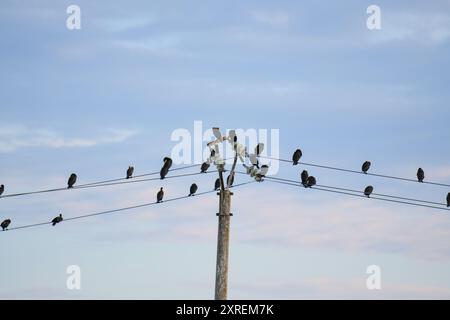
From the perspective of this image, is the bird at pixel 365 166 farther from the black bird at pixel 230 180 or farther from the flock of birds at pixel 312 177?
the black bird at pixel 230 180

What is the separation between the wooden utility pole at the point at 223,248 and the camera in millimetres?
25886

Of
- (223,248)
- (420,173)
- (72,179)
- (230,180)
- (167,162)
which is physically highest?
(420,173)

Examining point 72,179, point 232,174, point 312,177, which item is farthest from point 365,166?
point 232,174

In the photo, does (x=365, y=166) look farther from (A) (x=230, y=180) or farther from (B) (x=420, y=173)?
(A) (x=230, y=180)

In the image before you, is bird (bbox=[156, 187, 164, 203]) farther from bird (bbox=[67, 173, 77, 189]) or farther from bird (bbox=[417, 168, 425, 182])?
bird (bbox=[417, 168, 425, 182])

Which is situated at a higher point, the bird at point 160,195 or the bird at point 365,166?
the bird at point 365,166

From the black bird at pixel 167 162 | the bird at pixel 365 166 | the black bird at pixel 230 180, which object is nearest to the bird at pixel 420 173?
the bird at pixel 365 166

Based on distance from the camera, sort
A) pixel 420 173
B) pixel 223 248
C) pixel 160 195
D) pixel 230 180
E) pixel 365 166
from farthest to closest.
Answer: pixel 420 173
pixel 365 166
pixel 160 195
pixel 230 180
pixel 223 248

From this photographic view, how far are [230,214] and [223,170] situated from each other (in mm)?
1640

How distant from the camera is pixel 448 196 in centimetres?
4278

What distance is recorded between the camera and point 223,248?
85.2ft

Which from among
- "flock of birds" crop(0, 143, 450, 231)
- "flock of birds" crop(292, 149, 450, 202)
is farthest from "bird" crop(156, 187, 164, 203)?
"flock of birds" crop(292, 149, 450, 202)

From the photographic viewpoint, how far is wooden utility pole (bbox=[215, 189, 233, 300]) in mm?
25886
